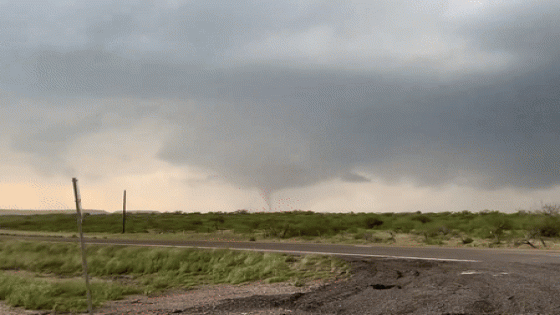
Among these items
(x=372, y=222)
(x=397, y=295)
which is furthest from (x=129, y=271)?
(x=372, y=222)

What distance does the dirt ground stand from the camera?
11500 mm

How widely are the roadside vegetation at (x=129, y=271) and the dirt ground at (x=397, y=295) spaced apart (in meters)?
1.35

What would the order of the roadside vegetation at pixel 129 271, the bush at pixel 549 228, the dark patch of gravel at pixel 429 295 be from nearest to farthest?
the dark patch of gravel at pixel 429 295 < the roadside vegetation at pixel 129 271 < the bush at pixel 549 228

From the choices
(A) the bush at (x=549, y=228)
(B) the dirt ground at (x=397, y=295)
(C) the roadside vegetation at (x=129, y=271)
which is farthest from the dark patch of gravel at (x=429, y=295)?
(A) the bush at (x=549, y=228)

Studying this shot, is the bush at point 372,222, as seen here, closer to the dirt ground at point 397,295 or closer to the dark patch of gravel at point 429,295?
the dirt ground at point 397,295

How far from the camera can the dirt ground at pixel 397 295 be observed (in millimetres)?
11500

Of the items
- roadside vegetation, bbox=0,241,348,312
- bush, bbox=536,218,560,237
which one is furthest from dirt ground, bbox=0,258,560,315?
bush, bbox=536,218,560,237

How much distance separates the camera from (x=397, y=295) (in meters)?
13.0

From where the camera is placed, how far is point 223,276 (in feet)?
68.6

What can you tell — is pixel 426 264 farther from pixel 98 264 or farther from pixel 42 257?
pixel 42 257

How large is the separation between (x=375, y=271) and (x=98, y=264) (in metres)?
16.9

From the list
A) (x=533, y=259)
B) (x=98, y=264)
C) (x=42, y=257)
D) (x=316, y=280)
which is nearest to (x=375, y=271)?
(x=316, y=280)

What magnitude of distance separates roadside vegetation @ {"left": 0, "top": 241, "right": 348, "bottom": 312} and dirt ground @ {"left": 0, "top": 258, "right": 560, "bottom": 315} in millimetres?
1347

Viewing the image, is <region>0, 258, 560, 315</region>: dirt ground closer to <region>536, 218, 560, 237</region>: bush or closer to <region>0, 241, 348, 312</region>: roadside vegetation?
<region>0, 241, 348, 312</region>: roadside vegetation
